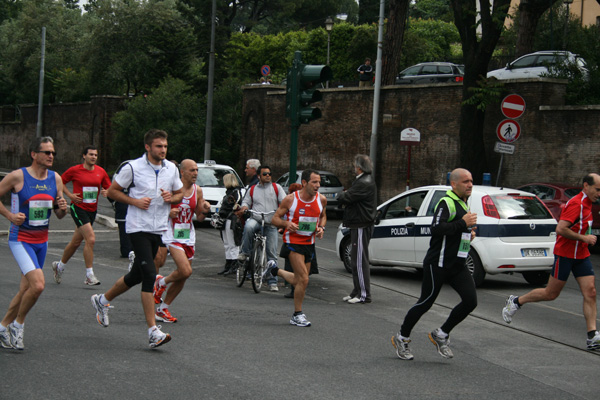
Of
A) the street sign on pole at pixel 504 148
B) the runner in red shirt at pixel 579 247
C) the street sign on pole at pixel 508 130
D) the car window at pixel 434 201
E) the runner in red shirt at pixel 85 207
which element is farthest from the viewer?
the street sign on pole at pixel 508 130

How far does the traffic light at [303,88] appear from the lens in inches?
494

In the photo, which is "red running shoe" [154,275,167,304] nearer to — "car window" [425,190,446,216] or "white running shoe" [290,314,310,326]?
"white running shoe" [290,314,310,326]

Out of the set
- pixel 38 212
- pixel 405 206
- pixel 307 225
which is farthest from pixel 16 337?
pixel 405 206

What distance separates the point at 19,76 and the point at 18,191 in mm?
62258

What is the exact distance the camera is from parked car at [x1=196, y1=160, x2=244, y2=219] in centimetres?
2258

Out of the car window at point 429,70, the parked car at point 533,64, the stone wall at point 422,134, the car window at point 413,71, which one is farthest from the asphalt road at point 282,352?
the car window at point 413,71

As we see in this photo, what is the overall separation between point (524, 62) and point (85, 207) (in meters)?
21.2

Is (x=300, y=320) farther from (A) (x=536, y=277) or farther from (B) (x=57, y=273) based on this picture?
(A) (x=536, y=277)

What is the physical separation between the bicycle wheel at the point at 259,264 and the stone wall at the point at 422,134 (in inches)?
581

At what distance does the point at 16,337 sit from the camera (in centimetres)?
723

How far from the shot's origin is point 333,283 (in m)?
13.4

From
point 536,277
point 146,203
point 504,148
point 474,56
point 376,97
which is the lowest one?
point 536,277

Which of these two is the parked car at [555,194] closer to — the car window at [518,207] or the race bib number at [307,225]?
the car window at [518,207]

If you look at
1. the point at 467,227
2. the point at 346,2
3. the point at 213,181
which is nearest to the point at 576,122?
the point at 213,181
